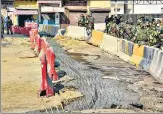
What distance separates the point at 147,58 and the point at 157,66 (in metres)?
1.73

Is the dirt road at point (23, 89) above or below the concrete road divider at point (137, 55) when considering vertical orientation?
below

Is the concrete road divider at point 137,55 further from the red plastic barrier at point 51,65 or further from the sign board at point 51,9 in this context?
the sign board at point 51,9

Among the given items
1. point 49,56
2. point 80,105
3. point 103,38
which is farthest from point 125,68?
point 103,38

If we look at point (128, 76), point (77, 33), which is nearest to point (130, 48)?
point (128, 76)

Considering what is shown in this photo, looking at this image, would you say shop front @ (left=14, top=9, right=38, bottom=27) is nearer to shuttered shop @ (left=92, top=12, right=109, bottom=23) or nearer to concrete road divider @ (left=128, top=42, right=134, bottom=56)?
shuttered shop @ (left=92, top=12, right=109, bottom=23)

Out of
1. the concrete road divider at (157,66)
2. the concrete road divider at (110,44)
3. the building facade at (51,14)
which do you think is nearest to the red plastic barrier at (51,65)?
the concrete road divider at (157,66)

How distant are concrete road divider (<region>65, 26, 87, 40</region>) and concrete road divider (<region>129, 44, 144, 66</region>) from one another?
585 inches

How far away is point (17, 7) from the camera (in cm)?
5547

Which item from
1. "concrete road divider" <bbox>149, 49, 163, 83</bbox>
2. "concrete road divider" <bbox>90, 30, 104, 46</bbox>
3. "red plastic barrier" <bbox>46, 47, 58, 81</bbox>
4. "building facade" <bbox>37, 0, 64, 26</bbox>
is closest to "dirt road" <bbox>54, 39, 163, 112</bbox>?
"concrete road divider" <bbox>149, 49, 163, 83</bbox>

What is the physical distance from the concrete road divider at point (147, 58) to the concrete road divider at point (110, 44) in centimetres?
534

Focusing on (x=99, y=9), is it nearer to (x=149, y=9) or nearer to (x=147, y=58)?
(x=149, y=9)

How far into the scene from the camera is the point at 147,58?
649 inches

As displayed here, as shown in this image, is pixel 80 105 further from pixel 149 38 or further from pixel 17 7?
pixel 17 7

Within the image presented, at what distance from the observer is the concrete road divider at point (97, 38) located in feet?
87.7
